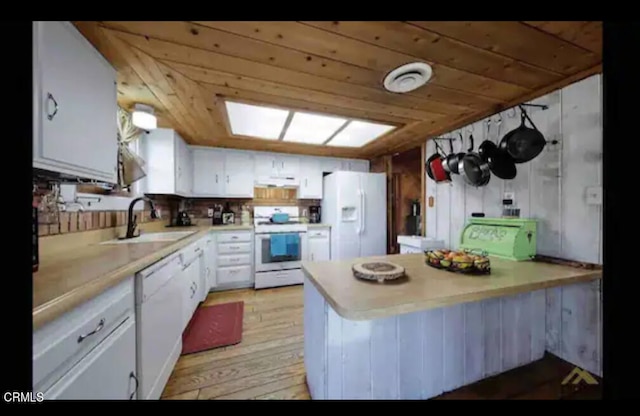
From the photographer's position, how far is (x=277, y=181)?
3615mm

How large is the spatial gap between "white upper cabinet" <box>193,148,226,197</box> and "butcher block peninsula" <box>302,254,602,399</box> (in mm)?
2558

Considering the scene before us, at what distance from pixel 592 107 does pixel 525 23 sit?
37.0 inches

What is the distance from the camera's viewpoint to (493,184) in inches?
79.7

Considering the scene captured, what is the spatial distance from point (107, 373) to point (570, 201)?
2.72 metres

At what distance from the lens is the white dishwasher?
1.14 metres

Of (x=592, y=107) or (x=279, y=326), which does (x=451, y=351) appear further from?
(x=592, y=107)

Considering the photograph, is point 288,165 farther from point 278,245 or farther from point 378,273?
point 378,273

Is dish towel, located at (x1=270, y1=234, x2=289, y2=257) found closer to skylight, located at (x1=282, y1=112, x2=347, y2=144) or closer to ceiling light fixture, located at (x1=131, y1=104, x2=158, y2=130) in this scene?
skylight, located at (x1=282, y1=112, x2=347, y2=144)

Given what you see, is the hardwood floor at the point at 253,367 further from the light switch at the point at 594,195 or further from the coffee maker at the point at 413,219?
the coffee maker at the point at 413,219

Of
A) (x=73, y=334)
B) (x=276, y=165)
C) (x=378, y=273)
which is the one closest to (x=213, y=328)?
(x=73, y=334)

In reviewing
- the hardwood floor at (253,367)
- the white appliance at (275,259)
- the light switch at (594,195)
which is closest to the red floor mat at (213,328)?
the hardwood floor at (253,367)
